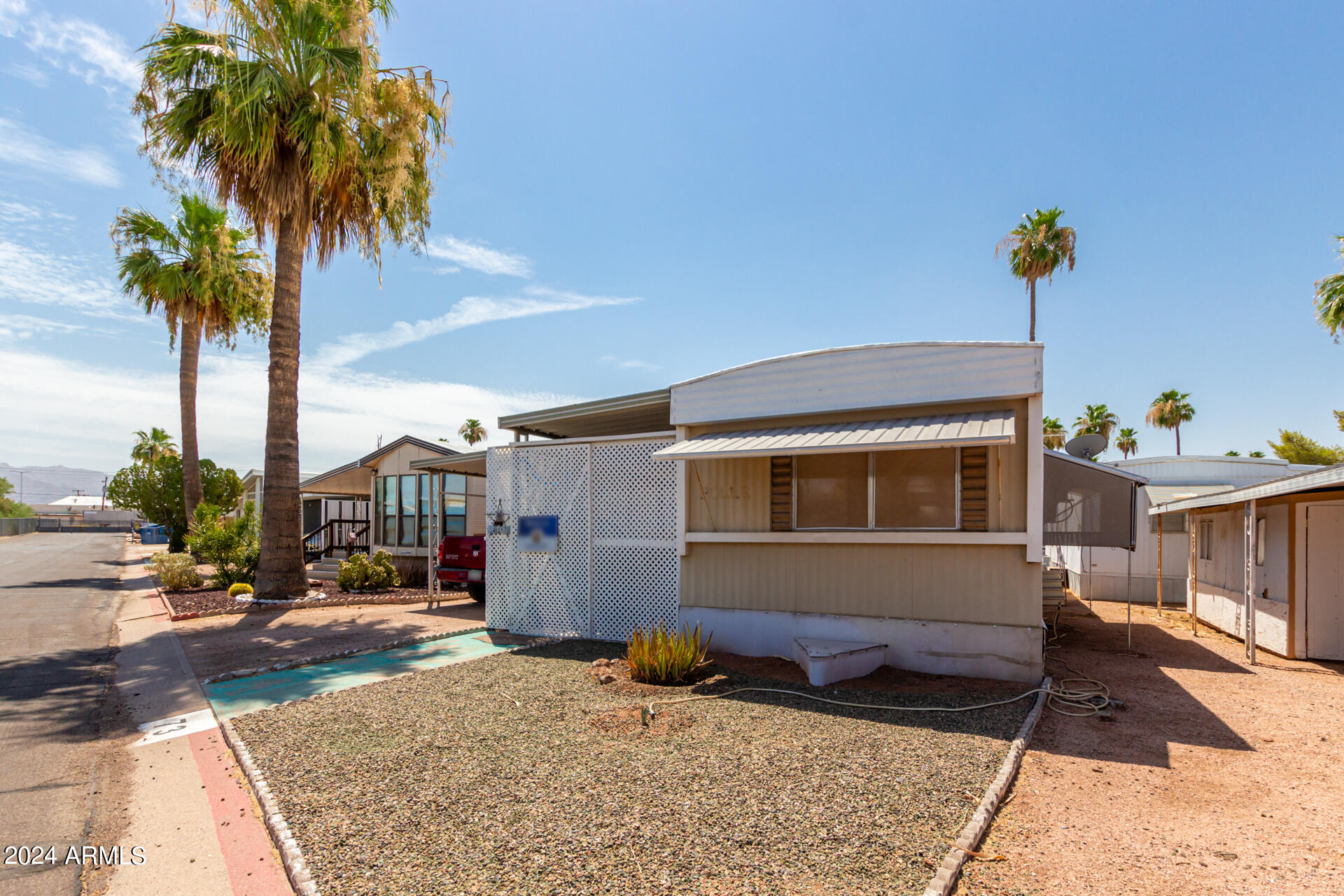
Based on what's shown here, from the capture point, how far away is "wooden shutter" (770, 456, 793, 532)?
305 inches

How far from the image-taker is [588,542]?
9070mm

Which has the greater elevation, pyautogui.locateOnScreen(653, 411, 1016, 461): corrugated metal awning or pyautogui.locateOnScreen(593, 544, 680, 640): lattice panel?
pyautogui.locateOnScreen(653, 411, 1016, 461): corrugated metal awning

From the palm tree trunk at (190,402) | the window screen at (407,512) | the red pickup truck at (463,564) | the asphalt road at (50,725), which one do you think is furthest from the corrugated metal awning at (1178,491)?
the palm tree trunk at (190,402)

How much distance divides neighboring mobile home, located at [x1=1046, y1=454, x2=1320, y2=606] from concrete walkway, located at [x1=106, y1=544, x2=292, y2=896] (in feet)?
48.2

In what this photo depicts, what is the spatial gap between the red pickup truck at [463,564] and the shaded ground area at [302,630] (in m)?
0.43

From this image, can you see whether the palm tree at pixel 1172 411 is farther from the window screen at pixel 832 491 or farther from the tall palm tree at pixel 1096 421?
the window screen at pixel 832 491

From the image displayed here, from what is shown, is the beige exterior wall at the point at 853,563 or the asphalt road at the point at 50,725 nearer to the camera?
the asphalt road at the point at 50,725

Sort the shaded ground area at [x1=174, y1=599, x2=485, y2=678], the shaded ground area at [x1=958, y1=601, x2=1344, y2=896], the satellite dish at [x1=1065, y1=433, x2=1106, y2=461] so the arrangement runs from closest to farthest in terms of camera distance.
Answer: the shaded ground area at [x1=958, y1=601, x2=1344, y2=896], the shaded ground area at [x1=174, y1=599, x2=485, y2=678], the satellite dish at [x1=1065, y1=433, x2=1106, y2=461]

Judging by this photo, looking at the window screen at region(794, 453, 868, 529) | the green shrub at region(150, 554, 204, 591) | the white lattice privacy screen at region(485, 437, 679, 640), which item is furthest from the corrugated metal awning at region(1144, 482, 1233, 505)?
the green shrub at region(150, 554, 204, 591)

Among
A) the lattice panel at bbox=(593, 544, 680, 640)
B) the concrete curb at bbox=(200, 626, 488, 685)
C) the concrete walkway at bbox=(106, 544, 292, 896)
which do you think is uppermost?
the lattice panel at bbox=(593, 544, 680, 640)

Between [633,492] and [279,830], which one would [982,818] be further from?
[633,492]

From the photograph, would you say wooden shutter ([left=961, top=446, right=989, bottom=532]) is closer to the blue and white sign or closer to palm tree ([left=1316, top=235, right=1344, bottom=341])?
the blue and white sign

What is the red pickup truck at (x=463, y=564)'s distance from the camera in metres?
12.2

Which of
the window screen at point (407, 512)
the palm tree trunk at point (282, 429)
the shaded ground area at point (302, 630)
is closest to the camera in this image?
the shaded ground area at point (302, 630)
